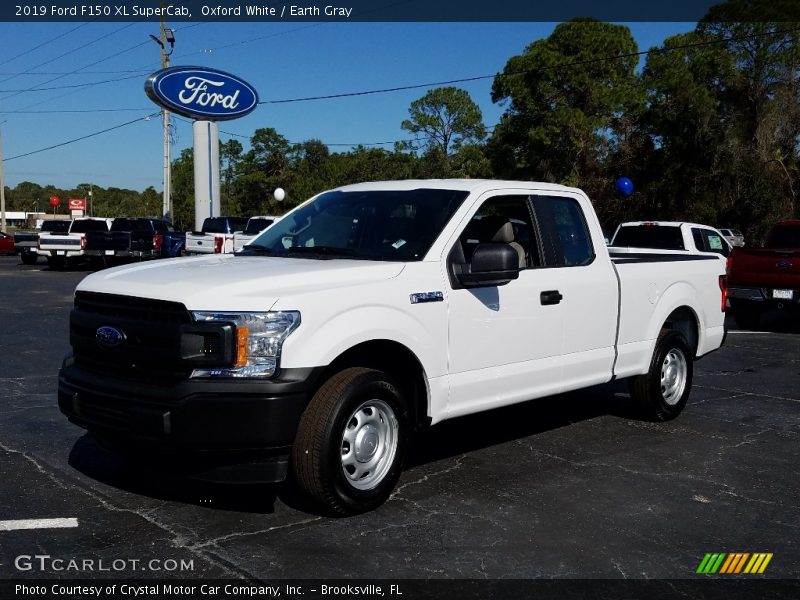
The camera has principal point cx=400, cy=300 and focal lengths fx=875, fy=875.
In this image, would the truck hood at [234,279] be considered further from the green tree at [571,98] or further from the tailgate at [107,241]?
the green tree at [571,98]

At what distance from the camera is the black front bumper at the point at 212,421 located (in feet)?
14.4

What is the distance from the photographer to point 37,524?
4.68 meters

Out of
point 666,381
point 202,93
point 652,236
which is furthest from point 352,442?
point 202,93

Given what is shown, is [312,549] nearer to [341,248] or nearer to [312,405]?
[312,405]

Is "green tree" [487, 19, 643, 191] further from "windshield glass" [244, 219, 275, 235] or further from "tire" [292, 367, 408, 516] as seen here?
"tire" [292, 367, 408, 516]

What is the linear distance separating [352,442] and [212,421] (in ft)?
→ 2.87

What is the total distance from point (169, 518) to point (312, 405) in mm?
1036

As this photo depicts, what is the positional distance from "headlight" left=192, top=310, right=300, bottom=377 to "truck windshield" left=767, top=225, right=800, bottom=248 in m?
12.0

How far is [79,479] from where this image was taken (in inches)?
218

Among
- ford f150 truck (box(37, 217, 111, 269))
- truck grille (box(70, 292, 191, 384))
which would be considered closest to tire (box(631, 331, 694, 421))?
truck grille (box(70, 292, 191, 384))

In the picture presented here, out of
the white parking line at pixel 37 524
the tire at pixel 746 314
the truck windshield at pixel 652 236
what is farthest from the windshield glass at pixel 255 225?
the white parking line at pixel 37 524

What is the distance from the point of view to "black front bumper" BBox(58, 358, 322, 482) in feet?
14.4

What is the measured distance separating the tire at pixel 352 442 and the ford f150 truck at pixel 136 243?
26.8 metres

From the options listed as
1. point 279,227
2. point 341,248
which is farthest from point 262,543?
point 279,227
